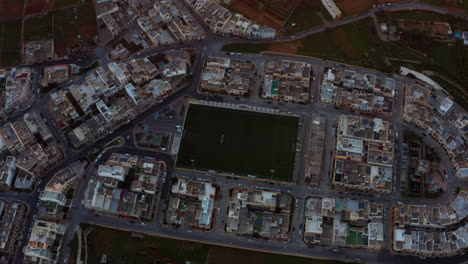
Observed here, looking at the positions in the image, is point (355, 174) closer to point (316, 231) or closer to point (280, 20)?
point (316, 231)

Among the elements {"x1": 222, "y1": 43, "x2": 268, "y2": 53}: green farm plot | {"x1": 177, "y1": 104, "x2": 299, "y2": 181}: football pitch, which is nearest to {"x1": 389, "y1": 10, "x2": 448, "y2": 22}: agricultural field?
{"x1": 222, "y1": 43, "x2": 268, "y2": 53}: green farm plot

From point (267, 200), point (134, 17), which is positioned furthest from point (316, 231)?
point (134, 17)

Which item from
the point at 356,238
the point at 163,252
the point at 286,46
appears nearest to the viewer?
the point at 356,238

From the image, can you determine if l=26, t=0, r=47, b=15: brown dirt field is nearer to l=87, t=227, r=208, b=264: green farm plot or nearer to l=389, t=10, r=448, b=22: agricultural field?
l=87, t=227, r=208, b=264: green farm plot

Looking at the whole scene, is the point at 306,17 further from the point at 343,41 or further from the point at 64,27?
the point at 64,27

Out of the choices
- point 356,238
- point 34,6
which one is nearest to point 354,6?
point 356,238

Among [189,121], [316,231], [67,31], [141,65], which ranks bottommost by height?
[316,231]
